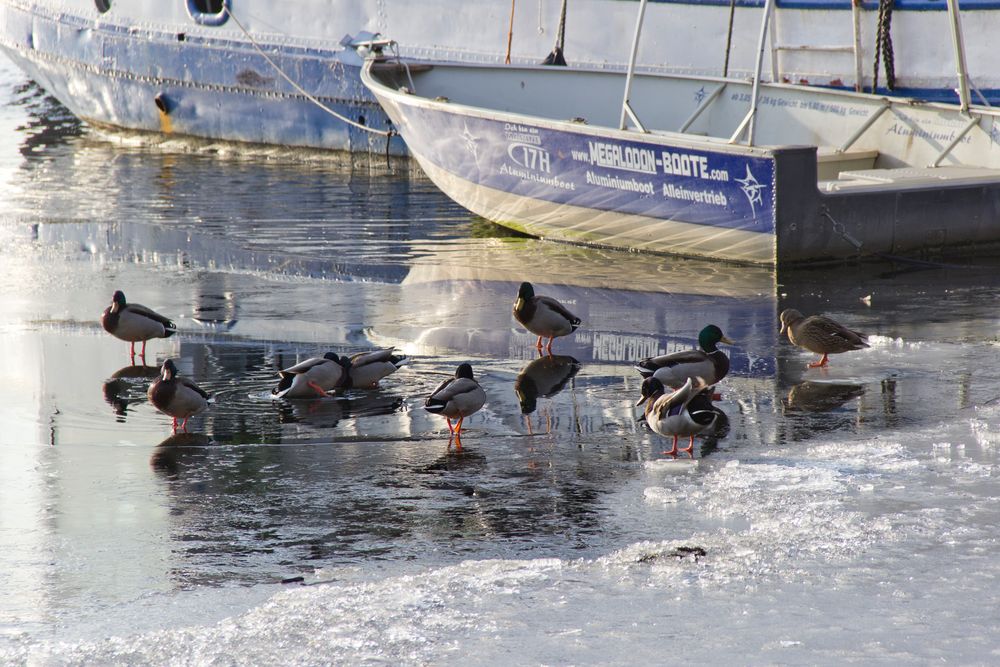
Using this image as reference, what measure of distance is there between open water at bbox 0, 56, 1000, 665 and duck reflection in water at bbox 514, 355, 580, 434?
0.11 ft

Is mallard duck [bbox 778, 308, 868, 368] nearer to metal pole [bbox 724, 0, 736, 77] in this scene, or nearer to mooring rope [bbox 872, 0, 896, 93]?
mooring rope [bbox 872, 0, 896, 93]

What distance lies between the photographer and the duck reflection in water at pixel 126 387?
348 inches

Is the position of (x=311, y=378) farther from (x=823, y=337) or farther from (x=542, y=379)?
(x=823, y=337)

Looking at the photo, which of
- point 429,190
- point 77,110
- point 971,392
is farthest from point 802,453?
point 77,110

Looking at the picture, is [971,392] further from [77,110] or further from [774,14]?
[77,110]

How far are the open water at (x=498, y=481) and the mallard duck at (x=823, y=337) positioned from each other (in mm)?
210

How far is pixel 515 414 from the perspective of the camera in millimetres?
8539

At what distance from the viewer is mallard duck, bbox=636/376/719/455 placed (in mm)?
7487

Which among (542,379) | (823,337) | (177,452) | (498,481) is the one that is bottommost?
(498,481)

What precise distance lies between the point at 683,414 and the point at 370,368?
2.41 m

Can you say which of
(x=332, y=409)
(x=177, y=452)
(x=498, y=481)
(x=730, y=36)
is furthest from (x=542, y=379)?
(x=730, y=36)

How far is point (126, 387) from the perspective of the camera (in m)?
9.29

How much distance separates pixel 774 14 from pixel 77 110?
1439 cm

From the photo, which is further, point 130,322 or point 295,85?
point 295,85
